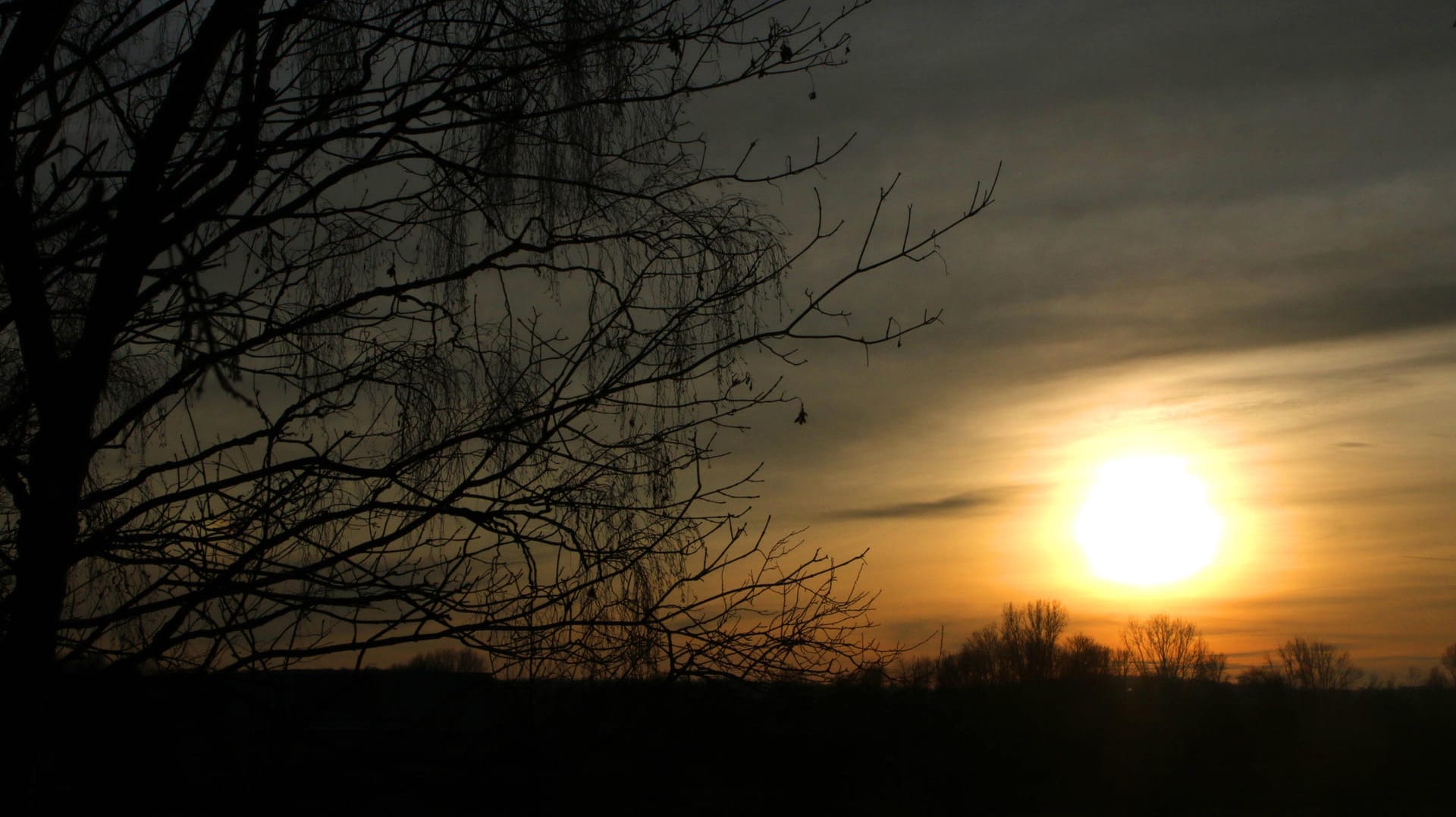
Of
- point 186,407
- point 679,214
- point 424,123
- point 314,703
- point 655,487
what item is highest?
point 424,123

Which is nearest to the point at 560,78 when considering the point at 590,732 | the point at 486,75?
the point at 486,75

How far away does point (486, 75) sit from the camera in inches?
147

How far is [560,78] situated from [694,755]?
13.1ft

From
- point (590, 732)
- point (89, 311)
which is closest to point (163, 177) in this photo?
point (89, 311)

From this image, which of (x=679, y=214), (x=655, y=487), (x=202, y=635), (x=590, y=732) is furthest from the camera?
(x=590, y=732)

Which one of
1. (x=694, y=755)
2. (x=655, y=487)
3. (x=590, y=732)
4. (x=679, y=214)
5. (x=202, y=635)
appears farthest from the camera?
(x=694, y=755)

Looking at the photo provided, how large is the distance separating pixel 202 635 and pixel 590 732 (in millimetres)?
1626

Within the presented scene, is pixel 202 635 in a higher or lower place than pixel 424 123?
lower

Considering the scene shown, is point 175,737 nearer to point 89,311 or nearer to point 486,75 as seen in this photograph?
point 89,311

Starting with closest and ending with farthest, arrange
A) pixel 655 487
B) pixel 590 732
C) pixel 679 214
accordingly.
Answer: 1. pixel 655 487
2. pixel 679 214
3. pixel 590 732

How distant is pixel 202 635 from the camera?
325 centimetres

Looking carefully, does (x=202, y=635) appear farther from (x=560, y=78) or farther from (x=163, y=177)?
(x=560, y=78)

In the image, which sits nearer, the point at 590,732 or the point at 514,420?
the point at 514,420

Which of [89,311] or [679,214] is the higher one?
[679,214]
